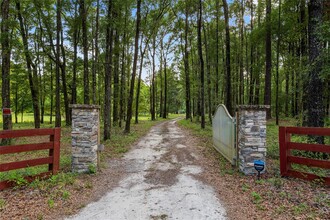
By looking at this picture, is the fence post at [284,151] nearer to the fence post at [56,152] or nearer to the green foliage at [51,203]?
the green foliage at [51,203]

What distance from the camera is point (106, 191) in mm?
4426

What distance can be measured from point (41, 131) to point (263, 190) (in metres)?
4.79

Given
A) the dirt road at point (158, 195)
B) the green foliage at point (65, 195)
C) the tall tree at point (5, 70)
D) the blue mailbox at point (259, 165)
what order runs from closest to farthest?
the dirt road at point (158, 195) → the green foliage at point (65, 195) → the blue mailbox at point (259, 165) → the tall tree at point (5, 70)

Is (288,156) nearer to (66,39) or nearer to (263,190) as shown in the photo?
(263,190)

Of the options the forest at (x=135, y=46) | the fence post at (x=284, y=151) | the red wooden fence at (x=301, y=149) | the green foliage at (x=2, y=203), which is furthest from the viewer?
the forest at (x=135, y=46)

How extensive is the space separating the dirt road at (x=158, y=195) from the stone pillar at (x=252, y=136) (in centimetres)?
122

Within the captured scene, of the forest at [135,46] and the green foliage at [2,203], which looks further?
the forest at [135,46]

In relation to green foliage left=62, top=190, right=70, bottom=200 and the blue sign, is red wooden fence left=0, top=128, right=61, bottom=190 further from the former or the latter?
the blue sign

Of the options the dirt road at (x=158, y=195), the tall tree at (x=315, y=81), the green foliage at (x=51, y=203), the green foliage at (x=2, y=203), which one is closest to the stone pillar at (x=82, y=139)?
the dirt road at (x=158, y=195)

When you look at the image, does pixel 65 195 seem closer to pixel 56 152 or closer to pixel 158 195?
pixel 56 152

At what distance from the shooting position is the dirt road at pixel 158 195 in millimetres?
3428

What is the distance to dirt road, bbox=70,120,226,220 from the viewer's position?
135 inches

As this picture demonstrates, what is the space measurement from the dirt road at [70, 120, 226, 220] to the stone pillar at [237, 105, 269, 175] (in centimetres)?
122

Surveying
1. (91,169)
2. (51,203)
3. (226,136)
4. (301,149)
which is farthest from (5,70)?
(301,149)
